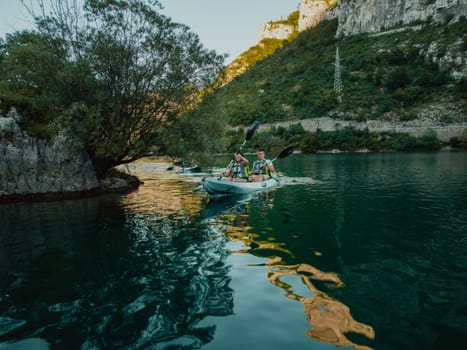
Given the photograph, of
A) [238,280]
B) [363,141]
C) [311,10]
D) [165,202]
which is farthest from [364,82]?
[311,10]

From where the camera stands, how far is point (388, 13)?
122 m

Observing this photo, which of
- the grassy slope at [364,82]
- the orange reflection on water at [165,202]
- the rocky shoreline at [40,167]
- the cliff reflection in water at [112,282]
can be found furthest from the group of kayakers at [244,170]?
the grassy slope at [364,82]

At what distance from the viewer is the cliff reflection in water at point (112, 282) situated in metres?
4.26

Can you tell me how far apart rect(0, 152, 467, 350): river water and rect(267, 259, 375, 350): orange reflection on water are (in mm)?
24

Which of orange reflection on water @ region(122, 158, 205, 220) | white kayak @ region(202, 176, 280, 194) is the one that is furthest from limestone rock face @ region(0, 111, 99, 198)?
white kayak @ region(202, 176, 280, 194)

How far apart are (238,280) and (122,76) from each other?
1613 cm

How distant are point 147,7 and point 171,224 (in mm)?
14155

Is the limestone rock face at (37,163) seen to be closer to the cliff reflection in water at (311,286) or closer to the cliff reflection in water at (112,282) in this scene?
the cliff reflection in water at (112,282)

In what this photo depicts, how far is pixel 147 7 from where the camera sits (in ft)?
60.5

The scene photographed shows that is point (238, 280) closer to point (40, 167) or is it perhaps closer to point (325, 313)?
point (325, 313)

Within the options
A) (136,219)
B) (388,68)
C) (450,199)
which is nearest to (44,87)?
(136,219)

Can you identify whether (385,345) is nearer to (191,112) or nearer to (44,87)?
(191,112)

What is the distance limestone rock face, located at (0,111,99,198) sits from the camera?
1669 centimetres

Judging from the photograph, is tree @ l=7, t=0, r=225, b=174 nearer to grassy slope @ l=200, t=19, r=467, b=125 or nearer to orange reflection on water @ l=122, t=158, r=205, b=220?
orange reflection on water @ l=122, t=158, r=205, b=220
